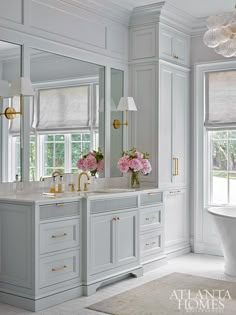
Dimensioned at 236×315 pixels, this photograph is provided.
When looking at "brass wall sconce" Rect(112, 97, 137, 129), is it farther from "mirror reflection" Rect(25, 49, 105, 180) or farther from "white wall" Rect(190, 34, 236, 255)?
"white wall" Rect(190, 34, 236, 255)

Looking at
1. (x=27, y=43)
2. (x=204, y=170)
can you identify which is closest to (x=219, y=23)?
(x=27, y=43)

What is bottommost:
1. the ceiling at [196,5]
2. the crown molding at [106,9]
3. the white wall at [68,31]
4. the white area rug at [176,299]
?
the white area rug at [176,299]

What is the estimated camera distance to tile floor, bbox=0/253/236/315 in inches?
149

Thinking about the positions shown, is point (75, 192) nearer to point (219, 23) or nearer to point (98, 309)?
point (98, 309)

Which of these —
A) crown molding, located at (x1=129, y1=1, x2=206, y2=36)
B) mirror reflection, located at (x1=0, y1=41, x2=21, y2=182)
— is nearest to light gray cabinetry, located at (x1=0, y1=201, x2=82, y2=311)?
mirror reflection, located at (x1=0, y1=41, x2=21, y2=182)

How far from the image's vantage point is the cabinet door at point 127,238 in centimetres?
459

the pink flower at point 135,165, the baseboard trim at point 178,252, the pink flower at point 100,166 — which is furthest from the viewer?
the baseboard trim at point 178,252

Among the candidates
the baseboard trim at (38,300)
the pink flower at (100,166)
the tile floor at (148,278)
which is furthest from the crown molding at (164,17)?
the baseboard trim at (38,300)

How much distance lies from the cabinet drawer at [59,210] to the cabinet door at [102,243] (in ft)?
0.73

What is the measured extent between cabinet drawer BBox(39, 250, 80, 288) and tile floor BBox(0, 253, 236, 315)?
0.68 feet

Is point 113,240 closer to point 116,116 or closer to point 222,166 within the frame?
point 116,116

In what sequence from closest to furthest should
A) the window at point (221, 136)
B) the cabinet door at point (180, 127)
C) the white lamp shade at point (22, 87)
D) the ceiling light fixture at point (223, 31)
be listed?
the ceiling light fixture at point (223, 31) → the white lamp shade at point (22, 87) → the cabinet door at point (180, 127) → the window at point (221, 136)

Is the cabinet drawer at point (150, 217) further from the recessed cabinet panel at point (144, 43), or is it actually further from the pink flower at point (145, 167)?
the recessed cabinet panel at point (144, 43)

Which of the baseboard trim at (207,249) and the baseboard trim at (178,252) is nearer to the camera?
the baseboard trim at (178,252)
